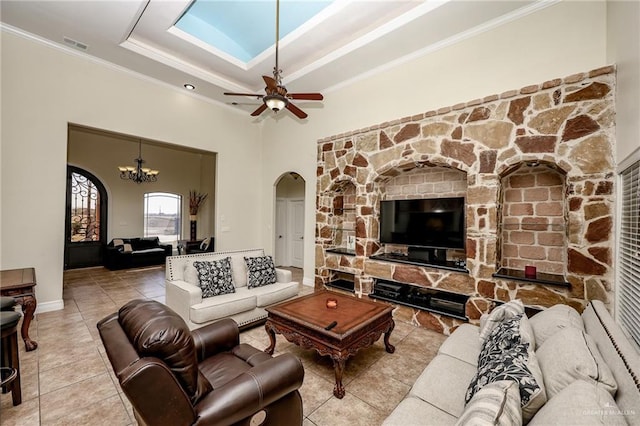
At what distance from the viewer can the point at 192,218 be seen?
9.56 metres

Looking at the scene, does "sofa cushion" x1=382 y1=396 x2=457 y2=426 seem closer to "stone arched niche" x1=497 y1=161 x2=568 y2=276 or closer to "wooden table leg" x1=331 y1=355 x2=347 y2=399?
"wooden table leg" x1=331 y1=355 x2=347 y2=399

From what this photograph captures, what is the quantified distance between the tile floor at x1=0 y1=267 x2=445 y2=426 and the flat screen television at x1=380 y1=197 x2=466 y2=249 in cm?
122

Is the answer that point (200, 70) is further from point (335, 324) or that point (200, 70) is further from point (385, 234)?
point (335, 324)

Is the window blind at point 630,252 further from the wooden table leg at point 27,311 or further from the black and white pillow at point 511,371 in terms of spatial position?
the wooden table leg at point 27,311

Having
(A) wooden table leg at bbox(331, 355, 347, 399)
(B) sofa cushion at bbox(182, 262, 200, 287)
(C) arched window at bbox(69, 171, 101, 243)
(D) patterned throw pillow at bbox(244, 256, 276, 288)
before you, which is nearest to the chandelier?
(C) arched window at bbox(69, 171, 101, 243)

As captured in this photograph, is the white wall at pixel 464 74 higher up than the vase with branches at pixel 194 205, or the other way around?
the white wall at pixel 464 74

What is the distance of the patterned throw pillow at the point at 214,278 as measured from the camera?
11.1ft

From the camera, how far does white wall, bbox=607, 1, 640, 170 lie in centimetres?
206

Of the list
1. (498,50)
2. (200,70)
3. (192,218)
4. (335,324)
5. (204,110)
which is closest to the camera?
(335,324)

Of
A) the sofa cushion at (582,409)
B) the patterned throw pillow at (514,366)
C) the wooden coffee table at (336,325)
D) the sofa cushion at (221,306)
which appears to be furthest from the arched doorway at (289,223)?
the sofa cushion at (582,409)

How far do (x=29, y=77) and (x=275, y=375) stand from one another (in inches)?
209

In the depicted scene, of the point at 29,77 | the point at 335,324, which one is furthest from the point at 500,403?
the point at 29,77

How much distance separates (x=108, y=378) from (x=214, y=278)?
1.34 m

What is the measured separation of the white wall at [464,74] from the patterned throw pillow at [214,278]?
7.52 feet
